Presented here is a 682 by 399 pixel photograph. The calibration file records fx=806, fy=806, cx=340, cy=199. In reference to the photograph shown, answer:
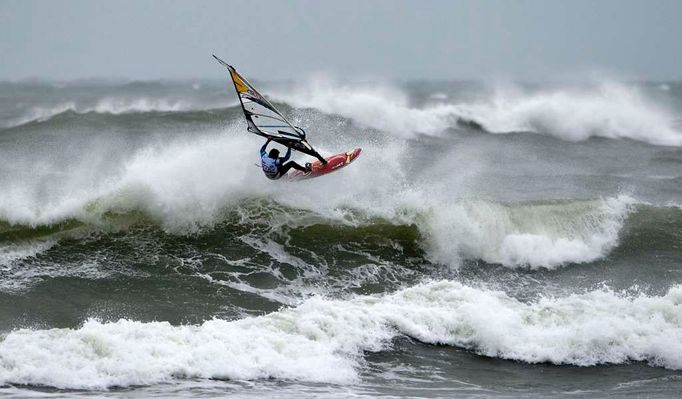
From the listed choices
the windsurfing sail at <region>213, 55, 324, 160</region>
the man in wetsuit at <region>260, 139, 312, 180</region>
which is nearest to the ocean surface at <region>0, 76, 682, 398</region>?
the man in wetsuit at <region>260, 139, 312, 180</region>

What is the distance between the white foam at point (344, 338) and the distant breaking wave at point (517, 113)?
44.0 feet

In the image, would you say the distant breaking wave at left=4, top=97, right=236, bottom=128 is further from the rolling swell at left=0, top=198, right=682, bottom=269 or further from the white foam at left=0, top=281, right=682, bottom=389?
the white foam at left=0, top=281, right=682, bottom=389

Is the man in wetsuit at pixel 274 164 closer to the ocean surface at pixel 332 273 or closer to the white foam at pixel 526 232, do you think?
the ocean surface at pixel 332 273

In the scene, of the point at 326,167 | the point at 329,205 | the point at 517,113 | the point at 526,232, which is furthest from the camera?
the point at 517,113

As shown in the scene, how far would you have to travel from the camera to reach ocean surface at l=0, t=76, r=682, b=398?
930 cm

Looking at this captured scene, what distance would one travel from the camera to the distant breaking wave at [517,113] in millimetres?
25453

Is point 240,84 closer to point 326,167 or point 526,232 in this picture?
point 326,167

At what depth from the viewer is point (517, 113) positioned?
2789 centimetres

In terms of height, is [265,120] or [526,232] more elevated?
[265,120]

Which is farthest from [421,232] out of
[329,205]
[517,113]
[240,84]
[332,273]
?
[517,113]

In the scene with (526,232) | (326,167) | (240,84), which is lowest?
(526,232)

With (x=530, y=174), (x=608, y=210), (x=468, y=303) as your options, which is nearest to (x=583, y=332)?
(x=468, y=303)

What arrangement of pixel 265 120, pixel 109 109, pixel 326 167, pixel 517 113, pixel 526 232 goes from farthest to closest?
1. pixel 517 113
2. pixel 109 109
3. pixel 526 232
4. pixel 326 167
5. pixel 265 120

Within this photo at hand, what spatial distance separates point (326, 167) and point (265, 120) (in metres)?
1.73
